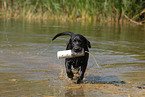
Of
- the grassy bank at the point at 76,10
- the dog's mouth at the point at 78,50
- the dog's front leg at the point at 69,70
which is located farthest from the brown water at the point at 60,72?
the grassy bank at the point at 76,10

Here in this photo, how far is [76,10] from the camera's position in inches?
831

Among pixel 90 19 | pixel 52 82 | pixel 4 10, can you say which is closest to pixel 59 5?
pixel 90 19

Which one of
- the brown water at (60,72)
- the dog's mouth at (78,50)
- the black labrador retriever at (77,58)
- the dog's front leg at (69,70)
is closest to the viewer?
the brown water at (60,72)

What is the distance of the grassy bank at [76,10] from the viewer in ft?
62.7

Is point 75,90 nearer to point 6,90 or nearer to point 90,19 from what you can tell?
point 6,90

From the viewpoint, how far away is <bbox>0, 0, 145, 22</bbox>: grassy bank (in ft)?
62.7

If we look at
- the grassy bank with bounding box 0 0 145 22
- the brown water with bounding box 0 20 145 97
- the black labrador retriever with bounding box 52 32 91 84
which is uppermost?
the black labrador retriever with bounding box 52 32 91 84

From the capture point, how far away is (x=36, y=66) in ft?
23.1

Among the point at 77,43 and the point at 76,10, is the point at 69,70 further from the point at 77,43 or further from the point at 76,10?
the point at 76,10

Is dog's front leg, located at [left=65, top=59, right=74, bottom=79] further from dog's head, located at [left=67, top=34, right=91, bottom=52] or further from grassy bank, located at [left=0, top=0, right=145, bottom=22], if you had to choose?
grassy bank, located at [left=0, top=0, right=145, bottom=22]

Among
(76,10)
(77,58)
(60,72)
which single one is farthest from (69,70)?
(76,10)

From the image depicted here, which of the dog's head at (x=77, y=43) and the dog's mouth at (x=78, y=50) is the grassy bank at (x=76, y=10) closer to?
the dog's head at (x=77, y=43)

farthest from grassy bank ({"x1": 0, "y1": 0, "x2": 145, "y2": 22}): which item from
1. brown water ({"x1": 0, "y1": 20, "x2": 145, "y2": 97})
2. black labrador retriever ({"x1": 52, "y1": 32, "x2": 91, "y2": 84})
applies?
black labrador retriever ({"x1": 52, "y1": 32, "x2": 91, "y2": 84})

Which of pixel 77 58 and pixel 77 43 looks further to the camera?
pixel 77 58
